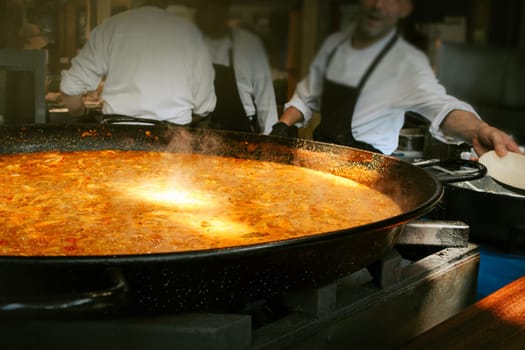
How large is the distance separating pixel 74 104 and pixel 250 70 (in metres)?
1.04

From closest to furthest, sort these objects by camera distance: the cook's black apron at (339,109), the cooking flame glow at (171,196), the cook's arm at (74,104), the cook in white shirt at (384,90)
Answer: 1. the cooking flame glow at (171,196)
2. the cook in white shirt at (384,90)
3. the cook's black apron at (339,109)
4. the cook's arm at (74,104)

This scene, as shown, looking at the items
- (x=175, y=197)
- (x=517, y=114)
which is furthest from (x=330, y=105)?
(x=517, y=114)

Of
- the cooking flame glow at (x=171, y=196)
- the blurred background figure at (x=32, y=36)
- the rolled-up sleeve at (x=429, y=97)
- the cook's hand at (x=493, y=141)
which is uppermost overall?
the blurred background figure at (x=32, y=36)

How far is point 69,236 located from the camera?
1.21m

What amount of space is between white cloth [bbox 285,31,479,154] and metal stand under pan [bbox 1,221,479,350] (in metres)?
0.82

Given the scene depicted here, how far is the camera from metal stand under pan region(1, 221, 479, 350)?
925 mm

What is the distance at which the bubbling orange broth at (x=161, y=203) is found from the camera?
47.6 inches

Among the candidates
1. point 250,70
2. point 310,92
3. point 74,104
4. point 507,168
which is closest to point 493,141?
point 507,168

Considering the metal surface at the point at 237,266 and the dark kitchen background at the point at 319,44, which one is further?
the dark kitchen background at the point at 319,44

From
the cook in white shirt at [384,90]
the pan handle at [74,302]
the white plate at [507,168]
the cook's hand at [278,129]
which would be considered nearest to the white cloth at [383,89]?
the cook in white shirt at [384,90]

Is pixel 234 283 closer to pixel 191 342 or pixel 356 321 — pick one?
pixel 191 342

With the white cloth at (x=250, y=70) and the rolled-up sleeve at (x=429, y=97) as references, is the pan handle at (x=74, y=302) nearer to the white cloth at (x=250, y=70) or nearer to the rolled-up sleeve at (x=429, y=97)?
the white cloth at (x=250, y=70)

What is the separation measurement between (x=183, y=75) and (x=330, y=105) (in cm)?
68

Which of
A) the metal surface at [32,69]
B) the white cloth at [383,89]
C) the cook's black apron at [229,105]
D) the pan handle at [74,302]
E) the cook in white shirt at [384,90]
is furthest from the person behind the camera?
the metal surface at [32,69]
